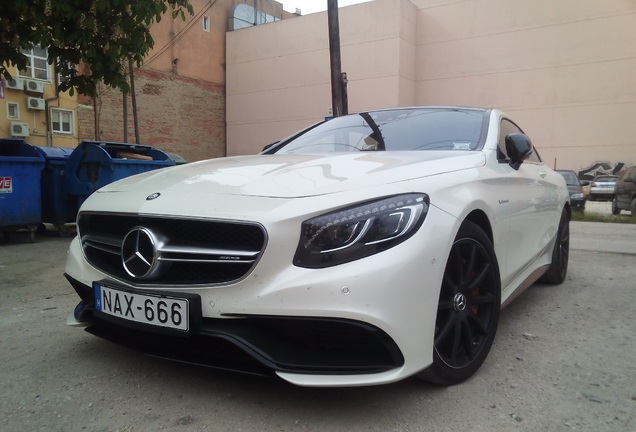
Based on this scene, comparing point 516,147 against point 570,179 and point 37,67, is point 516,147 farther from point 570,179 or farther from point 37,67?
point 37,67

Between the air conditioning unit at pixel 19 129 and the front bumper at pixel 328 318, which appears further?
the air conditioning unit at pixel 19 129

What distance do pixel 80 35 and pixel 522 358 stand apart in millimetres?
4897

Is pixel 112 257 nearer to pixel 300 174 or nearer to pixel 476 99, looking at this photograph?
pixel 300 174

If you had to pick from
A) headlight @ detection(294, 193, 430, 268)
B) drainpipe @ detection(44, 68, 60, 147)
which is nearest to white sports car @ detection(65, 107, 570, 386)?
headlight @ detection(294, 193, 430, 268)

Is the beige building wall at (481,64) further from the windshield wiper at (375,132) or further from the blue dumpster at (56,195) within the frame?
the windshield wiper at (375,132)

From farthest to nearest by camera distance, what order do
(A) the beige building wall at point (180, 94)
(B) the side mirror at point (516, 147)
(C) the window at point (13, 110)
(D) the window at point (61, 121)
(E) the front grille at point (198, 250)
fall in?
1. (A) the beige building wall at point (180, 94)
2. (D) the window at point (61, 121)
3. (C) the window at point (13, 110)
4. (B) the side mirror at point (516, 147)
5. (E) the front grille at point (198, 250)

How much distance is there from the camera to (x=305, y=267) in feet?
6.29

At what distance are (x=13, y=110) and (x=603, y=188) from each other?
22.9 metres

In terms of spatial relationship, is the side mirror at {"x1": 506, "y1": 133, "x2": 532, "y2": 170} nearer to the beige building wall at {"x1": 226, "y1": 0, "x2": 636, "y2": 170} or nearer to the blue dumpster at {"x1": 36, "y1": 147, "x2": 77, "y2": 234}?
the blue dumpster at {"x1": 36, "y1": 147, "x2": 77, "y2": 234}

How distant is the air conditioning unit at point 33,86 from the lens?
1831 cm

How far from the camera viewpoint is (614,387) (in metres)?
2.40

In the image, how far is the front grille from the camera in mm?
1993

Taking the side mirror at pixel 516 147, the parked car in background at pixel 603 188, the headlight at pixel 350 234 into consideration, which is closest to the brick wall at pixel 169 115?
the parked car in background at pixel 603 188

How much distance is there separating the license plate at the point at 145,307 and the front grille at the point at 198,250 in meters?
0.07
